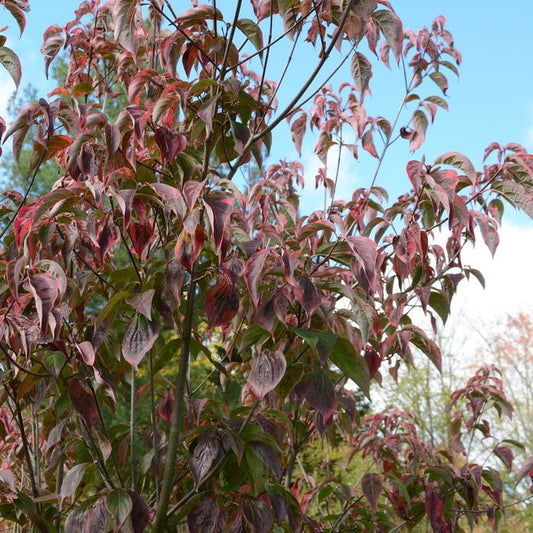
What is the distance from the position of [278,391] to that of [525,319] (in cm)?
1758

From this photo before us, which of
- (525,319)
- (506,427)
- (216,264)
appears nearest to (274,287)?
(216,264)

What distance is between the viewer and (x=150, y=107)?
1.74 m

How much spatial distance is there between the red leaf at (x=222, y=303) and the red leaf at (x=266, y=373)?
0.11 metres

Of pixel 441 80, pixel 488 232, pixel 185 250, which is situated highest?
pixel 441 80

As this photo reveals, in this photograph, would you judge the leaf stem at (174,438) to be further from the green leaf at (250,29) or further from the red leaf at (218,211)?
the green leaf at (250,29)

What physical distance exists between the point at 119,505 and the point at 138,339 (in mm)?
349

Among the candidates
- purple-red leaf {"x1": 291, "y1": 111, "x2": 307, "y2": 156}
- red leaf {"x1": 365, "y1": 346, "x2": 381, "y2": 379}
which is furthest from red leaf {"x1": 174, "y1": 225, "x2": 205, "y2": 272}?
purple-red leaf {"x1": 291, "y1": 111, "x2": 307, "y2": 156}

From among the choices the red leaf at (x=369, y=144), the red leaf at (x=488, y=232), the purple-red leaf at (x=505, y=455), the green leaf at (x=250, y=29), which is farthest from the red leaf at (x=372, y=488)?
the green leaf at (x=250, y=29)

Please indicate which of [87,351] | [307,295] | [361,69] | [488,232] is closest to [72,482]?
[87,351]

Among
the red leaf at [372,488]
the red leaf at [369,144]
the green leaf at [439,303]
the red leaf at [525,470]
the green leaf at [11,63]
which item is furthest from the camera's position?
the red leaf at [369,144]

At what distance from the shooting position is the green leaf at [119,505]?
1331 millimetres

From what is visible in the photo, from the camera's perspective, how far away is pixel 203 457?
4.48ft

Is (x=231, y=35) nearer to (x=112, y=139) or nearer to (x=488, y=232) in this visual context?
(x=112, y=139)

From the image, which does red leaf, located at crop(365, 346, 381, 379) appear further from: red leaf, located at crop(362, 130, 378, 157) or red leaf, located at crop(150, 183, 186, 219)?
red leaf, located at crop(362, 130, 378, 157)
